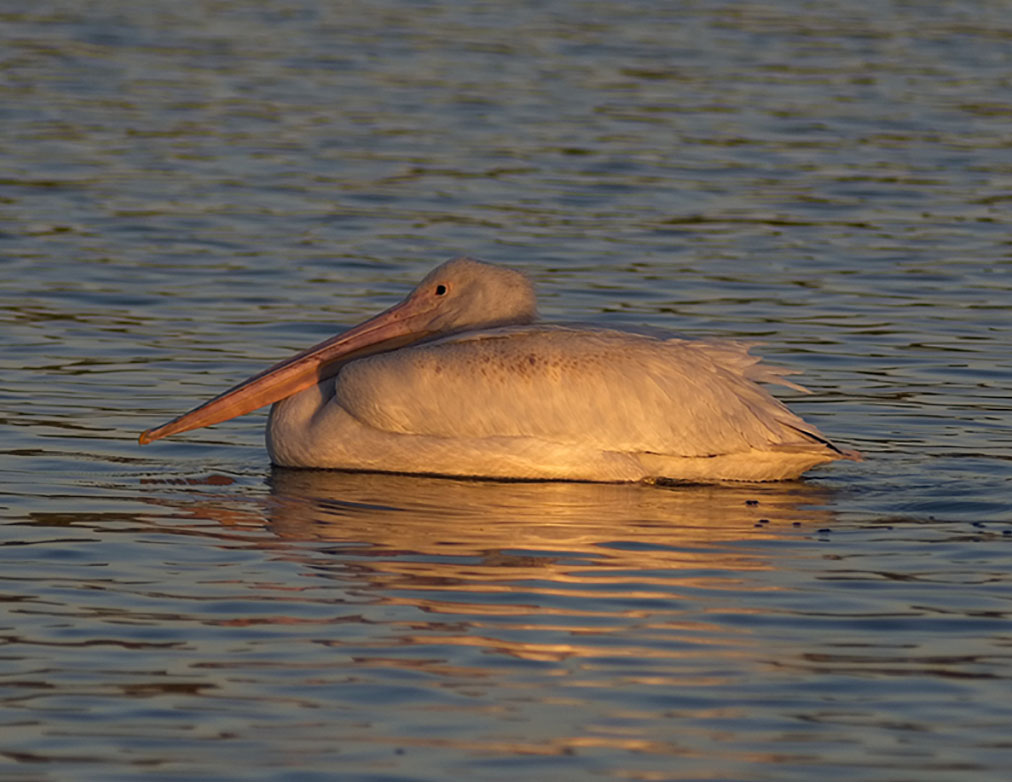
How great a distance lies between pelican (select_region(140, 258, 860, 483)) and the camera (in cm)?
782

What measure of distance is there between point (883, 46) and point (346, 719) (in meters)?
15.6

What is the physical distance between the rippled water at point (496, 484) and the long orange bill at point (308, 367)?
0.61 feet

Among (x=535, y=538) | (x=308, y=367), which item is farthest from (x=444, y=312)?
(x=535, y=538)

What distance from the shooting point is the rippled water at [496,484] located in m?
5.12

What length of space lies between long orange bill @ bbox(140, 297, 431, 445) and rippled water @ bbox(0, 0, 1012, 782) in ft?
0.61

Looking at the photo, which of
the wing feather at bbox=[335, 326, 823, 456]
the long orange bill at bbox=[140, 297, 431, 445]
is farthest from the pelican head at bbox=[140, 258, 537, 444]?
the wing feather at bbox=[335, 326, 823, 456]

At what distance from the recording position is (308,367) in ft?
27.3

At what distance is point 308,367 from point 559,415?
39.8 inches

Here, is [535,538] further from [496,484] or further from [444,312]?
[444,312]

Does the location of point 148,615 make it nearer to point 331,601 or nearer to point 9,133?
point 331,601

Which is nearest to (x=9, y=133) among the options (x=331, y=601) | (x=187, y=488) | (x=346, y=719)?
(x=187, y=488)

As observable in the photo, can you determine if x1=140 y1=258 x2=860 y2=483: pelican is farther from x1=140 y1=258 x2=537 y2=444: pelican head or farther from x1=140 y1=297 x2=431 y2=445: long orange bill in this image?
x1=140 y1=258 x2=537 y2=444: pelican head

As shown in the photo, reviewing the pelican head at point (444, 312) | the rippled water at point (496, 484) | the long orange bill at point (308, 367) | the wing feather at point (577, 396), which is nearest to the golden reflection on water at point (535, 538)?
the rippled water at point (496, 484)

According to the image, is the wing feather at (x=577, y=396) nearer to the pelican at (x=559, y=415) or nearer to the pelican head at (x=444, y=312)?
the pelican at (x=559, y=415)
